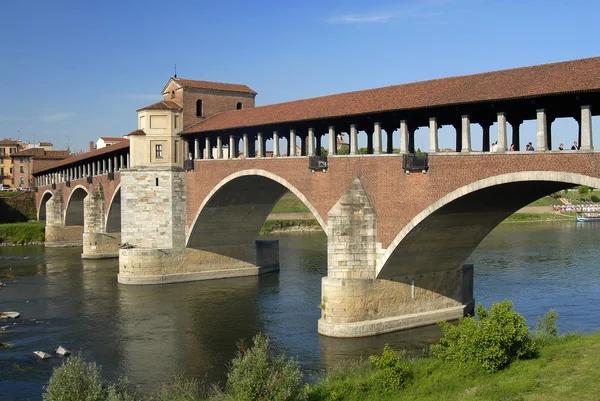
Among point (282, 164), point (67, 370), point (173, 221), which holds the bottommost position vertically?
point (67, 370)

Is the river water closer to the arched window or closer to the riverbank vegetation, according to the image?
the riverbank vegetation

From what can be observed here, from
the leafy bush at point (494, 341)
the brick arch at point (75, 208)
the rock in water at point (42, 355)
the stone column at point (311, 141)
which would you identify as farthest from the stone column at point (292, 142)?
the brick arch at point (75, 208)

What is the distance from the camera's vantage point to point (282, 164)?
29953 millimetres

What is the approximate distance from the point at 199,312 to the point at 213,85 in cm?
1619

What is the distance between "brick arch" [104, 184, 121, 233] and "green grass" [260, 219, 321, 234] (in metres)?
20.6

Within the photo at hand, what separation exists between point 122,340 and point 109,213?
2461 cm

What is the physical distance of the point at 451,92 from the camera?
22.4 m

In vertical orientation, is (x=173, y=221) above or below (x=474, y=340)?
above

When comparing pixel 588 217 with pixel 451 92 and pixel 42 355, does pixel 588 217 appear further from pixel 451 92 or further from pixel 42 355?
pixel 42 355

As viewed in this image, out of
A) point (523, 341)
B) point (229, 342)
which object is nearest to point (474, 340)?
point (523, 341)

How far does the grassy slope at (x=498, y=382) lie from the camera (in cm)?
1474

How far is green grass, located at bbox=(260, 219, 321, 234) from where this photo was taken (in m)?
69.0

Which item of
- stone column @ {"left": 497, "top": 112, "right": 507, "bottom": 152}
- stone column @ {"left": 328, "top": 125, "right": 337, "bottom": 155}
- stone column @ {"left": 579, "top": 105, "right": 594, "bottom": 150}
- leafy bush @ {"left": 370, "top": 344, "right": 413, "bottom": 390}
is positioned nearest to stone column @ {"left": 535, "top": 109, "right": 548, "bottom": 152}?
stone column @ {"left": 579, "top": 105, "right": 594, "bottom": 150}

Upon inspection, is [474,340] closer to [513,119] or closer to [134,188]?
[513,119]
